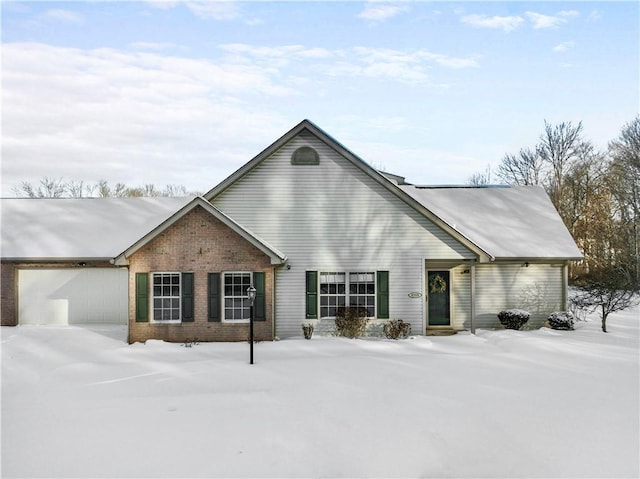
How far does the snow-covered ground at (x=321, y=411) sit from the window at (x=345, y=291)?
235cm

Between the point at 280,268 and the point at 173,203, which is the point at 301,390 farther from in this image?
the point at 173,203

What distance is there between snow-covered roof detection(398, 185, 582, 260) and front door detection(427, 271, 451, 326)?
5.92 ft

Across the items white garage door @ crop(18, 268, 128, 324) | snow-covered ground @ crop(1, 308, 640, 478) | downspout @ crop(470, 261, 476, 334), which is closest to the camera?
snow-covered ground @ crop(1, 308, 640, 478)

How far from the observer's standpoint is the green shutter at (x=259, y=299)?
15336 millimetres

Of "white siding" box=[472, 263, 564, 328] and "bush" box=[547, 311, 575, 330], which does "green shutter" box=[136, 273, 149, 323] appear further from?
"bush" box=[547, 311, 575, 330]

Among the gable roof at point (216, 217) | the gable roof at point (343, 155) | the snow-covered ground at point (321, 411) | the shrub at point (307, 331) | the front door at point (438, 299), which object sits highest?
the gable roof at point (343, 155)

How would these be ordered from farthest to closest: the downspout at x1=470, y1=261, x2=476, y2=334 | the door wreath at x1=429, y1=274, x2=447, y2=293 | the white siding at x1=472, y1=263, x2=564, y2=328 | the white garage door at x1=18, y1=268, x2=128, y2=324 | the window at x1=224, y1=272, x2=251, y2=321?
the white garage door at x1=18, y1=268, x2=128, y2=324, the white siding at x1=472, y1=263, x2=564, y2=328, the door wreath at x1=429, y1=274, x2=447, y2=293, the downspout at x1=470, y1=261, x2=476, y2=334, the window at x1=224, y1=272, x2=251, y2=321

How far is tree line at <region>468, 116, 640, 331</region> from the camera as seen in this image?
33.1 m

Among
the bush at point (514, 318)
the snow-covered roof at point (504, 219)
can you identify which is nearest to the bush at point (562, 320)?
the bush at point (514, 318)

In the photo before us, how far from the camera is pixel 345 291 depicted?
54.3 feet

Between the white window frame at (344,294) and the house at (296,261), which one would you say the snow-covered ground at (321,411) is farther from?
the white window frame at (344,294)

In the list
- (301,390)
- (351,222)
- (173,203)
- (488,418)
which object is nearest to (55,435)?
(301,390)

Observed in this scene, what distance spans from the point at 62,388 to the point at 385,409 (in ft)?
21.8

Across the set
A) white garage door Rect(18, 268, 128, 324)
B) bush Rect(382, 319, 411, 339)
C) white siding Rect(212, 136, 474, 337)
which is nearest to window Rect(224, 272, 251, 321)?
white siding Rect(212, 136, 474, 337)
